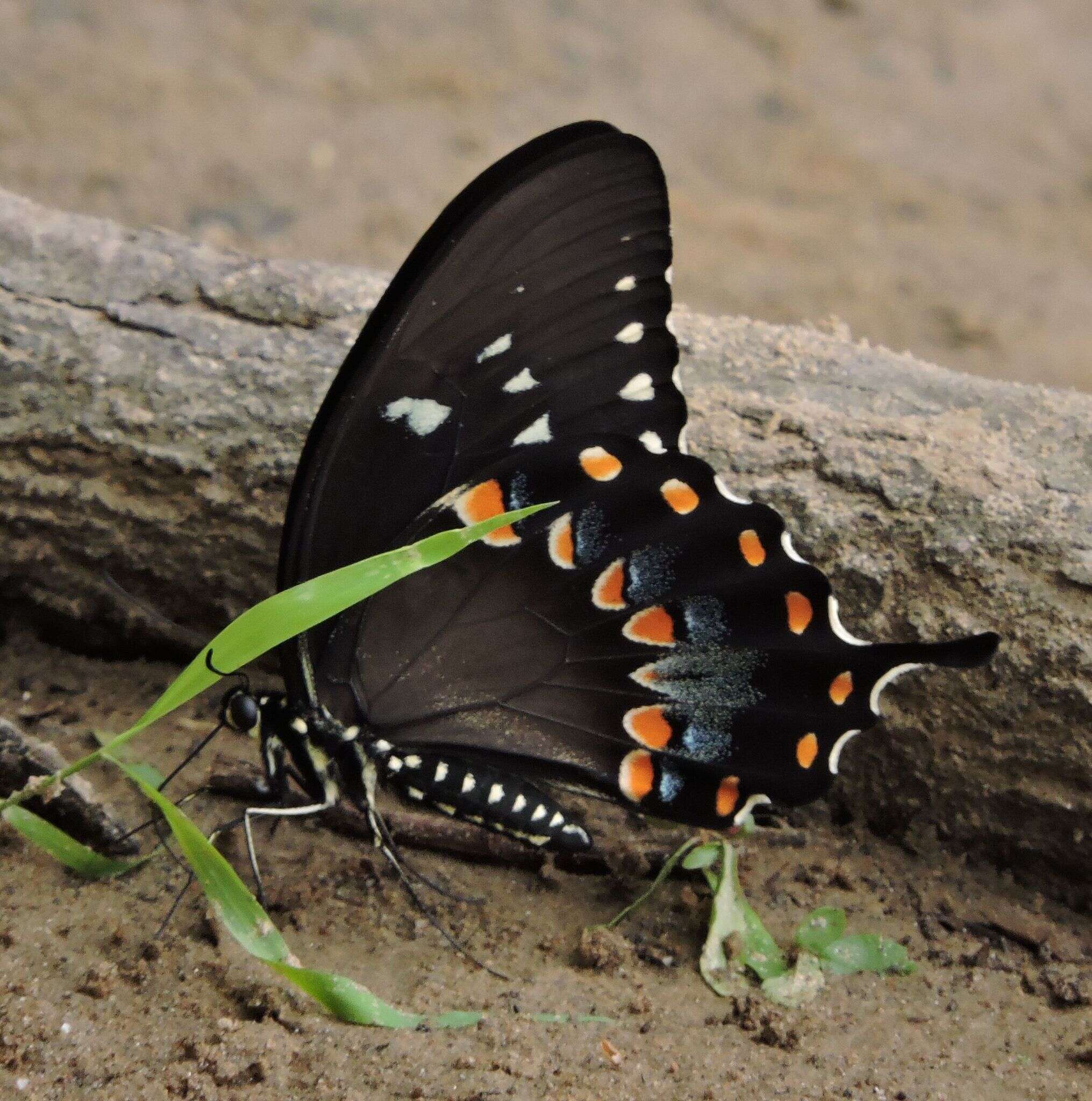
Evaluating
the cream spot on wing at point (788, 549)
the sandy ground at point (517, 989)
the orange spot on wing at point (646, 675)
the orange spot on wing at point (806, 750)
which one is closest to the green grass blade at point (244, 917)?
the sandy ground at point (517, 989)

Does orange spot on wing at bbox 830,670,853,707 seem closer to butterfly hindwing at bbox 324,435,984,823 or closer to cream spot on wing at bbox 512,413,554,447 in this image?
butterfly hindwing at bbox 324,435,984,823

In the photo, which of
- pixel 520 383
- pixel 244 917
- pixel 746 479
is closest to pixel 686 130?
pixel 746 479

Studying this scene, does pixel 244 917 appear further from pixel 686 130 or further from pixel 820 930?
pixel 686 130

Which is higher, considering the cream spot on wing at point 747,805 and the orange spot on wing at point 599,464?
the orange spot on wing at point 599,464

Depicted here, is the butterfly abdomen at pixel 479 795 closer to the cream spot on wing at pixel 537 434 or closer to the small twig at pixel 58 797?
the small twig at pixel 58 797

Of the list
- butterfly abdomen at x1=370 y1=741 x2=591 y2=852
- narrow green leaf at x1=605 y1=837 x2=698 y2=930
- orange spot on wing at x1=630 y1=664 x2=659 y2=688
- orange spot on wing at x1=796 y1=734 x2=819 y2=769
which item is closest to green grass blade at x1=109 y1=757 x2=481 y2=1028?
butterfly abdomen at x1=370 y1=741 x2=591 y2=852
